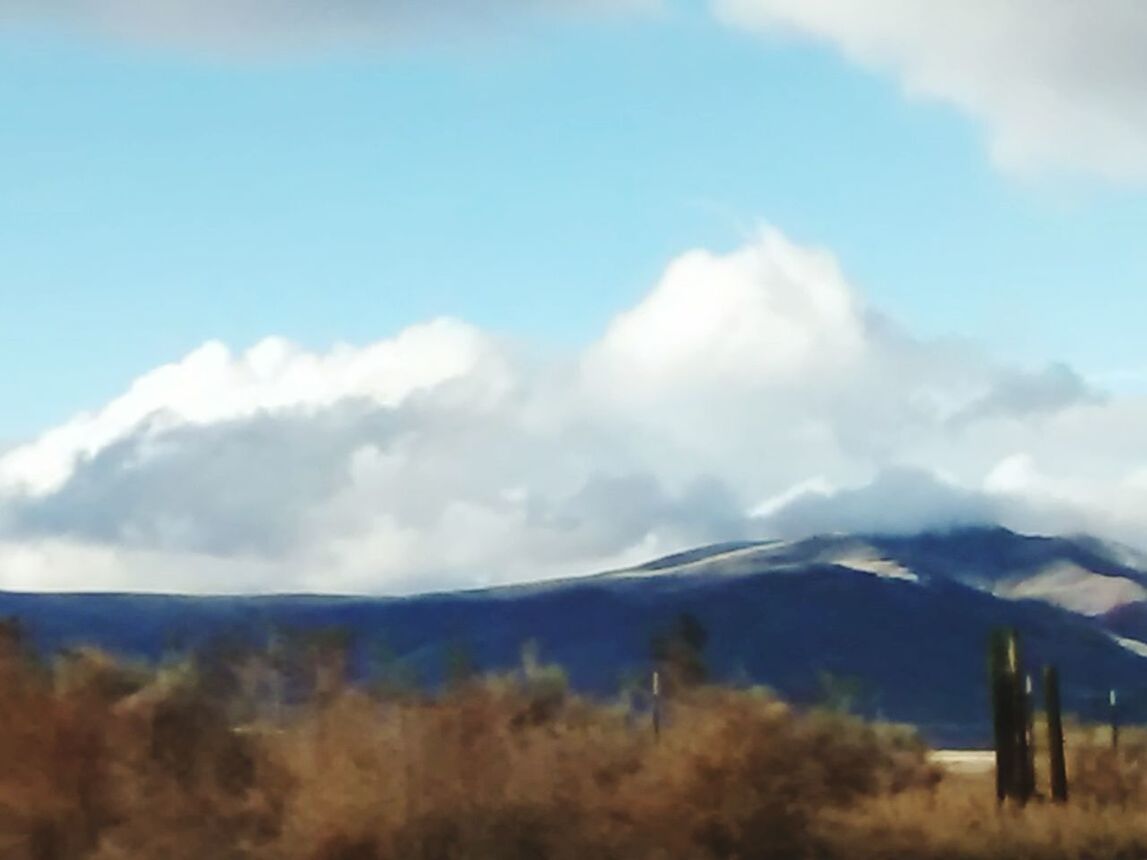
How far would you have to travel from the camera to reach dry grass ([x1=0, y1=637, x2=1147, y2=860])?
25.7 meters

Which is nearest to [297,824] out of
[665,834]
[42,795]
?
[42,795]

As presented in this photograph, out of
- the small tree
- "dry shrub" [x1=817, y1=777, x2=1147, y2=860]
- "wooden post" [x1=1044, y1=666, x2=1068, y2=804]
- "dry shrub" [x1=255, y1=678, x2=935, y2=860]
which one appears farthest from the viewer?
the small tree

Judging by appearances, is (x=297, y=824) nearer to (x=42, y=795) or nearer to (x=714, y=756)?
(x=42, y=795)

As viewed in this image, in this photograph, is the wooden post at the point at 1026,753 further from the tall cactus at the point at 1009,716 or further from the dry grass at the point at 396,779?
the dry grass at the point at 396,779

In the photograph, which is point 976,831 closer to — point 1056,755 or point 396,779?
point 1056,755

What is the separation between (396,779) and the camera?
26297mm

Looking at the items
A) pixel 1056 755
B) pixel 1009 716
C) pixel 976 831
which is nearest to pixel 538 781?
pixel 976 831

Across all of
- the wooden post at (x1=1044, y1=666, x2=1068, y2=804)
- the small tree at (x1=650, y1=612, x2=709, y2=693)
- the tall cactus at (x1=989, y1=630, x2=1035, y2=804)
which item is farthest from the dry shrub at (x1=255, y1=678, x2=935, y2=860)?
the small tree at (x1=650, y1=612, x2=709, y2=693)

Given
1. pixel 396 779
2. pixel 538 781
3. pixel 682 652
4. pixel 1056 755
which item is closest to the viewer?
pixel 396 779

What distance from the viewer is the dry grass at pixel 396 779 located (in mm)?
25734

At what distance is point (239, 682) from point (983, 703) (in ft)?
490

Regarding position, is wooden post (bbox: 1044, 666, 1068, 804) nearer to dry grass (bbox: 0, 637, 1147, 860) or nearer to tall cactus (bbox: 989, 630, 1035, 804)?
tall cactus (bbox: 989, 630, 1035, 804)

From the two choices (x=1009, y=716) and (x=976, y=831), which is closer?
(x=976, y=831)

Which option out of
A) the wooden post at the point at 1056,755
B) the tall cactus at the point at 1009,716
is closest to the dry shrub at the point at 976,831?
the tall cactus at the point at 1009,716
